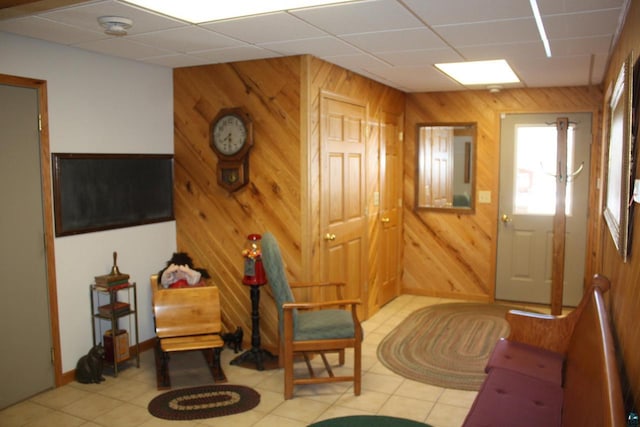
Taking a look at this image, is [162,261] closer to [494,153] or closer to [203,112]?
[203,112]

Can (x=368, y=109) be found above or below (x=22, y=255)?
above

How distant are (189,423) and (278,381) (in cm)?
81

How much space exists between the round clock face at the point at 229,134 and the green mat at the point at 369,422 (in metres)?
2.20

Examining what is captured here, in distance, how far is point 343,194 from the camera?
15.9 ft

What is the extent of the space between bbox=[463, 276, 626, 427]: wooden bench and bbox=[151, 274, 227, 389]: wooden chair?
6.59ft

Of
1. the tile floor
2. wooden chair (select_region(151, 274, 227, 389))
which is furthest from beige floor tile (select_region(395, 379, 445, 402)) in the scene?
wooden chair (select_region(151, 274, 227, 389))

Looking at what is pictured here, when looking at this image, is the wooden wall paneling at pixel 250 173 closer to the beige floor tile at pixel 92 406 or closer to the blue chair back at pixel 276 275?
the blue chair back at pixel 276 275

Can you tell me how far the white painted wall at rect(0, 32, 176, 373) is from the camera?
3834mm

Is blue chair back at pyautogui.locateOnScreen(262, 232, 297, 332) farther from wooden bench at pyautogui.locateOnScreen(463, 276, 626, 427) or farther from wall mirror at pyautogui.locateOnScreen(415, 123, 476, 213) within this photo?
wall mirror at pyautogui.locateOnScreen(415, 123, 476, 213)

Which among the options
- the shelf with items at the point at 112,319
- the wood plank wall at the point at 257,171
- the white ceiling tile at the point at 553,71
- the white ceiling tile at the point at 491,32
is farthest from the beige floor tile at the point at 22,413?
the white ceiling tile at the point at 553,71

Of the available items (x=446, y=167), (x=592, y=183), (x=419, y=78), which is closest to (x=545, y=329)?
(x=419, y=78)

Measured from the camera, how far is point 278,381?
4.02m

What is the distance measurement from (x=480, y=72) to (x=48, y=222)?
380 centimetres

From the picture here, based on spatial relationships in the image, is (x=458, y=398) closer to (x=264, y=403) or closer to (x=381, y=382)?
(x=381, y=382)
